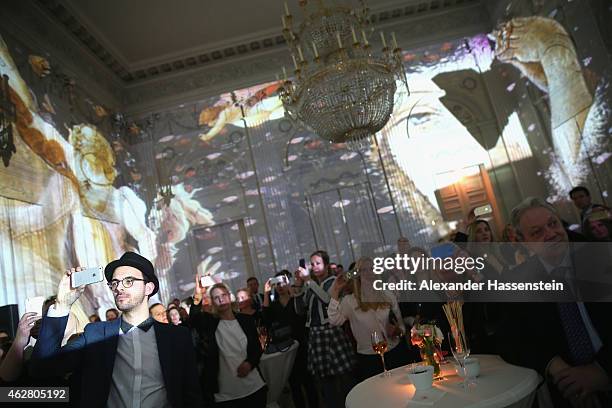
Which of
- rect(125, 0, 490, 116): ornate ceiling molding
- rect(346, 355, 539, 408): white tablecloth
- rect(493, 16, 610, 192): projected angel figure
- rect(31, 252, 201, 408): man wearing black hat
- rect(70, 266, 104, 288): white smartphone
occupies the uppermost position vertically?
rect(125, 0, 490, 116): ornate ceiling molding

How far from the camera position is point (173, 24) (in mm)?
8336

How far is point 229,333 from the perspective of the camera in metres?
3.55

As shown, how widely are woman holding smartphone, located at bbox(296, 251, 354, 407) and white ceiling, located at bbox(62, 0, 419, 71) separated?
634cm

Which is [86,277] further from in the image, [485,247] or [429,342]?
[485,247]

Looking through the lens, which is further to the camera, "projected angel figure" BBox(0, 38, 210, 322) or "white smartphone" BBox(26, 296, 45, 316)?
"projected angel figure" BBox(0, 38, 210, 322)

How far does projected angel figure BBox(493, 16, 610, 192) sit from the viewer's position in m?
6.80

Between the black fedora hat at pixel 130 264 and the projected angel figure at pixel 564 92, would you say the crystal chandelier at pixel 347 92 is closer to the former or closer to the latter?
the black fedora hat at pixel 130 264

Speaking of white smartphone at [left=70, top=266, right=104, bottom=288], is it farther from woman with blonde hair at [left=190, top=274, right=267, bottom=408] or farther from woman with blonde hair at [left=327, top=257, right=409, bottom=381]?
woman with blonde hair at [left=327, top=257, right=409, bottom=381]

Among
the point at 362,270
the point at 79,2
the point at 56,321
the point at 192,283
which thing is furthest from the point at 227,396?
the point at 79,2

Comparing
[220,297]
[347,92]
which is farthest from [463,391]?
[347,92]

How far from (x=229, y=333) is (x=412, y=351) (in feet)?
5.00

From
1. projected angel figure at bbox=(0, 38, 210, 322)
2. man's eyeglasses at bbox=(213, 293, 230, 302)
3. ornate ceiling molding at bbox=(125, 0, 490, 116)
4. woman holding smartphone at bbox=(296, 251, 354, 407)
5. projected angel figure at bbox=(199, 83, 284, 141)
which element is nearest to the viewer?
man's eyeglasses at bbox=(213, 293, 230, 302)

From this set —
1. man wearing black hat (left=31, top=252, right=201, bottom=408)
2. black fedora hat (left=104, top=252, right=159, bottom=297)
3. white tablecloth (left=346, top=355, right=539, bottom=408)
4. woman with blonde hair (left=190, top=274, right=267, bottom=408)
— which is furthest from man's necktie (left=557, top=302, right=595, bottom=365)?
woman with blonde hair (left=190, top=274, right=267, bottom=408)

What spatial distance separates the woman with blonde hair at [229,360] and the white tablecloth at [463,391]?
1.46 meters
